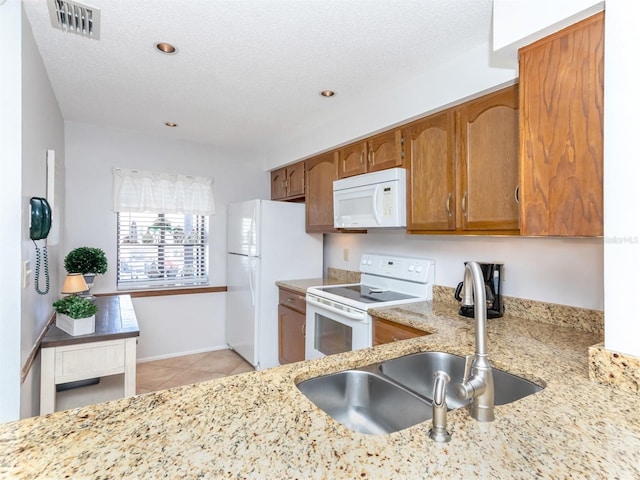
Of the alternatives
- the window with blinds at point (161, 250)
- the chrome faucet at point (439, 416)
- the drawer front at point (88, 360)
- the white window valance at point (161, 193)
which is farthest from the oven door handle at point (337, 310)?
the white window valance at point (161, 193)

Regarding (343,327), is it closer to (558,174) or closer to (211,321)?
(558,174)

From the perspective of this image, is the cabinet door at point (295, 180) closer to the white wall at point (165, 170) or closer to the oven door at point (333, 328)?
the white wall at point (165, 170)

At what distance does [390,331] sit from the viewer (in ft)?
6.94

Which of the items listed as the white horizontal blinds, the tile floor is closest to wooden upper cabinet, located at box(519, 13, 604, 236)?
the tile floor

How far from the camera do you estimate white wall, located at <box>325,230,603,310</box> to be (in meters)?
1.79

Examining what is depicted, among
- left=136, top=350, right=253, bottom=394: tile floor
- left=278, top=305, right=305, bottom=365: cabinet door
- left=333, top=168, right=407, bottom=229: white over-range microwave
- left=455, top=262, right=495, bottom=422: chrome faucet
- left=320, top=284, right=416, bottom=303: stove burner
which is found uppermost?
left=333, top=168, right=407, bottom=229: white over-range microwave

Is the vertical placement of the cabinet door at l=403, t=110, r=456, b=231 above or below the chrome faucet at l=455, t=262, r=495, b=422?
above

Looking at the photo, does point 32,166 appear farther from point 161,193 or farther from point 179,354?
point 179,354

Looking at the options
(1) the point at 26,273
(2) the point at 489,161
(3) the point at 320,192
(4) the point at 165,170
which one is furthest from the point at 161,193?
(2) the point at 489,161

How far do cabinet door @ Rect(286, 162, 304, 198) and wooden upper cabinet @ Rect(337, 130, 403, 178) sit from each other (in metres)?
0.66

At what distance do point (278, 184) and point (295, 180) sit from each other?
1.33 feet

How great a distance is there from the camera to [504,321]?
1.98 m

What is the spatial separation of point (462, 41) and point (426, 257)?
1.45 meters

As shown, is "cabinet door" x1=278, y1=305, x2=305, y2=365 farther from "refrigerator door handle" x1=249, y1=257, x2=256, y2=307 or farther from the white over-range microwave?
the white over-range microwave
